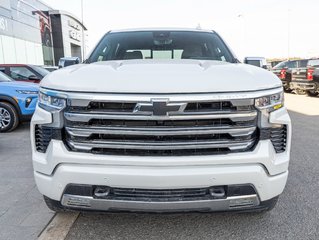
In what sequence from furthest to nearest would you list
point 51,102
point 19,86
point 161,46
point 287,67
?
point 287,67, point 19,86, point 161,46, point 51,102

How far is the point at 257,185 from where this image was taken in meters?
2.33

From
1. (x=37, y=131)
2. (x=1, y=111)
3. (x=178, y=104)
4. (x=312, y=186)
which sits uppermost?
(x=178, y=104)

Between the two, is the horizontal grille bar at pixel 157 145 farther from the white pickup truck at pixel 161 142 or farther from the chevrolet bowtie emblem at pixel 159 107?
the chevrolet bowtie emblem at pixel 159 107

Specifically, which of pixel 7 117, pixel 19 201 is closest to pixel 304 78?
pixel 7 117

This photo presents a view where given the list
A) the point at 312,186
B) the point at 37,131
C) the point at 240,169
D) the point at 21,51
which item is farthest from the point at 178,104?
the point at 21,51

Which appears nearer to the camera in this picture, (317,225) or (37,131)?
(37,131)

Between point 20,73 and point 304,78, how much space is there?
11441 millimetres

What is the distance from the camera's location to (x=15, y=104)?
7152 millimetres

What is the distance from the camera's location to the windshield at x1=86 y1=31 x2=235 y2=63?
3965 mm

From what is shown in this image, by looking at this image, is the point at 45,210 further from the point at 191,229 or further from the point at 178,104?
the point at 178,104

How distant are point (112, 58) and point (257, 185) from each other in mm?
2364

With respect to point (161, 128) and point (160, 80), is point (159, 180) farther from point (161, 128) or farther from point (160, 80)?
point (160, 80)

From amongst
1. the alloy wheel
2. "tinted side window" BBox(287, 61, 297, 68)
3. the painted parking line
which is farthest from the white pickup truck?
"tinted side window" BBox(287, 61, 297, 68)

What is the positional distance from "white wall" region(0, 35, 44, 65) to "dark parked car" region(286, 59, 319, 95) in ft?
65.5
